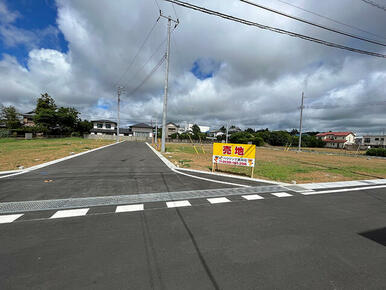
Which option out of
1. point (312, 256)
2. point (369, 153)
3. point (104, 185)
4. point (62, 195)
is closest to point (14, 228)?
point (62, 195)

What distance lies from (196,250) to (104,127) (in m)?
76.1

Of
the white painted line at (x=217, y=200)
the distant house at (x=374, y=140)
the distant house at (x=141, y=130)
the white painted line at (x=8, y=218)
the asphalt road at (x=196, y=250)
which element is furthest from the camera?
the distant house at (x=141, y=130)

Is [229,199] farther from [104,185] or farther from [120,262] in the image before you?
[104,185]

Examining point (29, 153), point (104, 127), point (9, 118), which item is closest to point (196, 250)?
point (29, 153)

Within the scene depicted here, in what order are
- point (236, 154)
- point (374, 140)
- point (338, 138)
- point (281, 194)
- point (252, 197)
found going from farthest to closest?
point (338, 138) → point (374, 140) → point (236, 154) → point (281, 194) → point (252, 197)

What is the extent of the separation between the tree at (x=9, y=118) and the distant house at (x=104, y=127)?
80.1 feet

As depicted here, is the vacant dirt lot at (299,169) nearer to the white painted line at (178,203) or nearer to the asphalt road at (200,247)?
the asphalt road at (200,247)

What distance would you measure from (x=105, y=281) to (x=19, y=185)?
6.20 m

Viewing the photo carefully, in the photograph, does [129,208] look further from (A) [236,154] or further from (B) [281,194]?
(A) [236,154]

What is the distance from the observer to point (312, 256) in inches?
104

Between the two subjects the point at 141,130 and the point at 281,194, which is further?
the point at 141,130

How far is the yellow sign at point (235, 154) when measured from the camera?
8.38 meters

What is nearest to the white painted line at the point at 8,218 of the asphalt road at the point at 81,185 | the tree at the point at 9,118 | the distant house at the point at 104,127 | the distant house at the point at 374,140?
the asphalt road at the point at 81,185

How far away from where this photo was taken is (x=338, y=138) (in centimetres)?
7306
